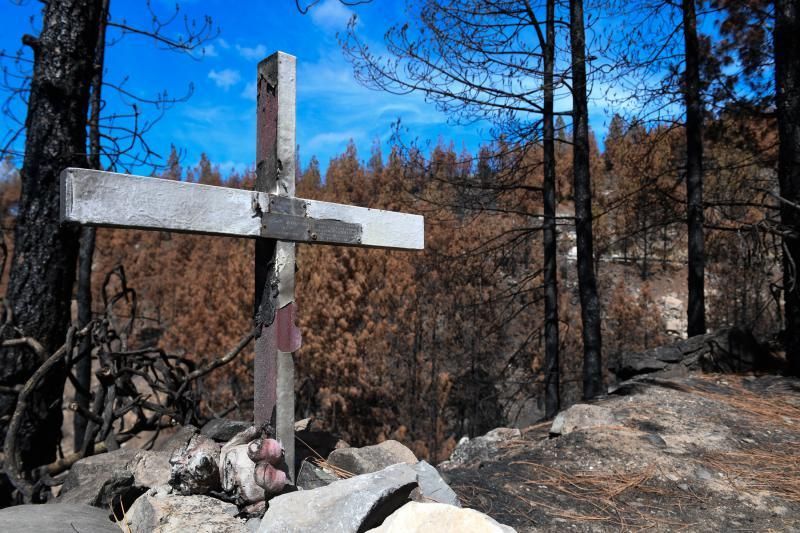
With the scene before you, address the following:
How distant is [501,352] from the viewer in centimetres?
1845

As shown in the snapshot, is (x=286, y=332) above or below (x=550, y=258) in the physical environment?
below

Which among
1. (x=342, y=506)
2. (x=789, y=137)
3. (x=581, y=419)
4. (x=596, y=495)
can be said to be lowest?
(x=596, y=495)

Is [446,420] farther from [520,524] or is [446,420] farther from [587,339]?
[520,524]

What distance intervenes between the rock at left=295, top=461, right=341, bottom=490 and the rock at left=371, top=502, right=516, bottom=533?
2.40 feet

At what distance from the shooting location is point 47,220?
4102 mm

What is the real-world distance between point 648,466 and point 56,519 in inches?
135

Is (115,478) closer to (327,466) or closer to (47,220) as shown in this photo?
(327,466)

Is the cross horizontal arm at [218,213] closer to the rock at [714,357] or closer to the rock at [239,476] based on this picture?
the rock at [239,476]

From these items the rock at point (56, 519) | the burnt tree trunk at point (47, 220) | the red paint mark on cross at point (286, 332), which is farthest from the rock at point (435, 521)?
the burnt tree trunk at point (47, 220)

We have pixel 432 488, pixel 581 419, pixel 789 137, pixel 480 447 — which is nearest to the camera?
pixel 432 488

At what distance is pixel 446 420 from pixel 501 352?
3135 mm

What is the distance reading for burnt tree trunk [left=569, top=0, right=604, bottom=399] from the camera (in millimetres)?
7336

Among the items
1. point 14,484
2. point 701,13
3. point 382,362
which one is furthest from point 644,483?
point 382,362

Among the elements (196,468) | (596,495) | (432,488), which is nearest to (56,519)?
(196,468)
